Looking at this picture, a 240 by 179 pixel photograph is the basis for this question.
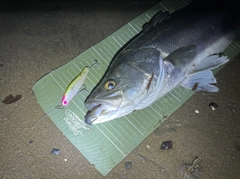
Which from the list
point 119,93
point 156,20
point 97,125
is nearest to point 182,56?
point 156,20

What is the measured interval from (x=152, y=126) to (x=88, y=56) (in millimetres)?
1160

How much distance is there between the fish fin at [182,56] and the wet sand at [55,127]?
51 centimetres

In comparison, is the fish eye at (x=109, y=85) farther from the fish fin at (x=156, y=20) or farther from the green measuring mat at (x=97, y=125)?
the fish fin at (x=156, y=20)

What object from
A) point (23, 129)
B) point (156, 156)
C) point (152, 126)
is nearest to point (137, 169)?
point (156, 156)

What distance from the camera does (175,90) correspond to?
312 cm

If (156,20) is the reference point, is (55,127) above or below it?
below

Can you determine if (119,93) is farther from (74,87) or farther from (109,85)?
(74,87)

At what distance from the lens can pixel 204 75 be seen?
118 inches

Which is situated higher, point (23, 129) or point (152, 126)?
point (152, 126)

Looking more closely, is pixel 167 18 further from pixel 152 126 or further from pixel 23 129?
pixel 23 129

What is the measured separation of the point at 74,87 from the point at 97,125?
496mm

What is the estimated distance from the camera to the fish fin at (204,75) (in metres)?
2.98

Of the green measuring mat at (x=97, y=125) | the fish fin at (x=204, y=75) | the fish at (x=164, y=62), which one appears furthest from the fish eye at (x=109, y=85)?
the fish fin at (x=204, y=75)

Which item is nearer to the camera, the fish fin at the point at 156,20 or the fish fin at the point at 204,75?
the fish fin at the point at 204,75
